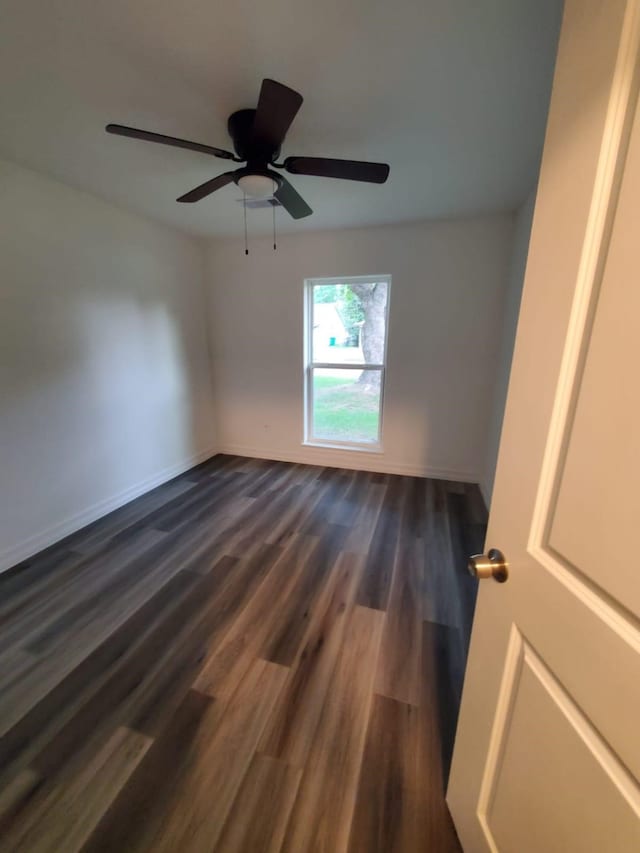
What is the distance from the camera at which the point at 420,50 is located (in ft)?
4.02

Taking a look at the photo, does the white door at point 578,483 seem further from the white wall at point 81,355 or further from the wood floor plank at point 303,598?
the white wall at point 81,355

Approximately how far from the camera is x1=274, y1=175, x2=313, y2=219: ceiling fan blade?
5.84 ft

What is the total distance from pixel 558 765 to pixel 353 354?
3.25 m

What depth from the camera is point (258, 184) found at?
5.45 ft

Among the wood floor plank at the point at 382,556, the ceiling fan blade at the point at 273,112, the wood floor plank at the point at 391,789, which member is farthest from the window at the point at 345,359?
the wood floor plank at the point at 391,789

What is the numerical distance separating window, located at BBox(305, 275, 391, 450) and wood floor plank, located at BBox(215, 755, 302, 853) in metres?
2.78

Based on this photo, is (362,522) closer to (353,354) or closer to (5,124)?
(353,354)

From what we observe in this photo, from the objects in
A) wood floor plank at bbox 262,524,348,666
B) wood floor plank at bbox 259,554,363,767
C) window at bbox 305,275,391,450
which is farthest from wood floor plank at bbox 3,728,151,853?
window at bbox 305,275,391,450

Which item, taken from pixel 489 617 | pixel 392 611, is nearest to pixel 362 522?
pixel 392 611

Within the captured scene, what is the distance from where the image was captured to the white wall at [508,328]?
2.44 meters

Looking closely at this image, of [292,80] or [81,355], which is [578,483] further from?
[81,355]

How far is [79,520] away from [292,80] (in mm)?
3034

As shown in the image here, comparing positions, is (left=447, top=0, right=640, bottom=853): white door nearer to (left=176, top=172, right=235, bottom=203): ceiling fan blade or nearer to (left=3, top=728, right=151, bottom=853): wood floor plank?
(left=3, top=728, right=151, bottom=853): wood floor plank

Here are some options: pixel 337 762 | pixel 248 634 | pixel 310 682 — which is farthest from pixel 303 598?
pixel 337 762
